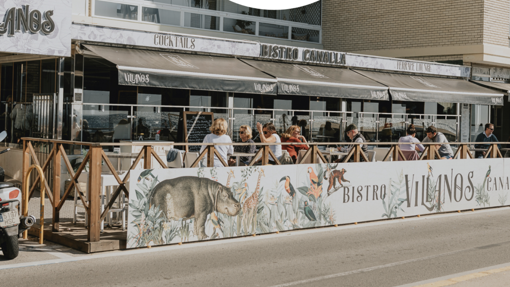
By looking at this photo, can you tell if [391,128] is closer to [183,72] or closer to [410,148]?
[410,148]

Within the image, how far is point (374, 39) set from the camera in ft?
73.4

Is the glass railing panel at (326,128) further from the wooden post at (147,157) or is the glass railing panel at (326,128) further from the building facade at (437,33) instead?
the wooden post at (147,157)

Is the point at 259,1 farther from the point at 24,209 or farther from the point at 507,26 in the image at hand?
the point at 24,209

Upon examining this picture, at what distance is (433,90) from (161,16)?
8.33m

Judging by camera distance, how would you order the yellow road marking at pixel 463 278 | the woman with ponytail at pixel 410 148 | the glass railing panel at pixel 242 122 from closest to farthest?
the yellow road marking at pixel 463 278
the woman with ponytail at pixel 410 148
the glass railing panel at pixel 242 122

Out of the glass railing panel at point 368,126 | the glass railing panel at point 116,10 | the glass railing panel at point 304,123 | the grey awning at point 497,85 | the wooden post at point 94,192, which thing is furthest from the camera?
the grey awning at point 497,85

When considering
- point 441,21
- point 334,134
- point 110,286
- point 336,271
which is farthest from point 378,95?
point 110,286

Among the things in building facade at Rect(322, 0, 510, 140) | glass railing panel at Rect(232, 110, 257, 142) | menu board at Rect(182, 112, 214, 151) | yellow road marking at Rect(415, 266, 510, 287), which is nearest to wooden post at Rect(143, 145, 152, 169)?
yellow road marking at Rect(415, 266, 510, 287)

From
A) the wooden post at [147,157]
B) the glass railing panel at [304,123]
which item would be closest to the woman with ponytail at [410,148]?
the glass railing panel at [304,123]

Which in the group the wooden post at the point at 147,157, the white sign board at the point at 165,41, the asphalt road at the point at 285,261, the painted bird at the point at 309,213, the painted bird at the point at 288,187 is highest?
the white sign board at the point at 165,41

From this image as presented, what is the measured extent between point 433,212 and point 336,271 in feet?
17.3

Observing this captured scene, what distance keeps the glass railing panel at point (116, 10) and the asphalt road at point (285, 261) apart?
9.13 metres

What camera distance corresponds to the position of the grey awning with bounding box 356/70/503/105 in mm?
16606

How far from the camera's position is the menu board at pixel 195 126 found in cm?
1386
